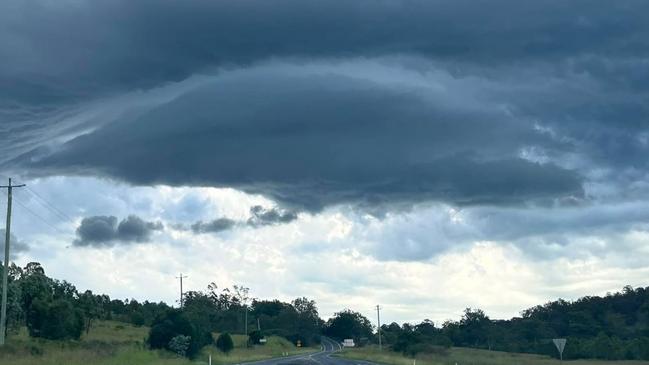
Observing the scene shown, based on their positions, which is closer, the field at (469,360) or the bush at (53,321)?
→ the bush at (53,321)

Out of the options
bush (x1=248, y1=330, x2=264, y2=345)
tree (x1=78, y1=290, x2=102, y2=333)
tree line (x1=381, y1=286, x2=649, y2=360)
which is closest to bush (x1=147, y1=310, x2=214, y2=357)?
tree (x1=78, y1=290, x2=102, y2=333)

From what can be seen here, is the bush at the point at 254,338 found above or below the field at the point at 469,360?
above

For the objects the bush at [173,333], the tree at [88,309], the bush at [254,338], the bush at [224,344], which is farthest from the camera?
the bush at [254,338]

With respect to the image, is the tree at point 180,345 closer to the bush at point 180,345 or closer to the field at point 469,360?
→ the bush at point 180,345

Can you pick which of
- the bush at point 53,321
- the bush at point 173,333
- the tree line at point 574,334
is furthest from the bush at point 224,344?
the tree line at point 574,334

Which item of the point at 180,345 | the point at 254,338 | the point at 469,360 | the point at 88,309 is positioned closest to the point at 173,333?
the point at 180,345

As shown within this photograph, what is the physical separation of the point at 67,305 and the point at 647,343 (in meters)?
81.6

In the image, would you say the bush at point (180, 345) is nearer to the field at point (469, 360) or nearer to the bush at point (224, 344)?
the field at point (469, 360)

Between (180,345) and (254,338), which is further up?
(254,338)

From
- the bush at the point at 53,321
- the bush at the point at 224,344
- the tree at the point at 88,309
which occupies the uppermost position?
the tree at the point at 88,309

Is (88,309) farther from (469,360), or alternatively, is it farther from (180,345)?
(469,360)

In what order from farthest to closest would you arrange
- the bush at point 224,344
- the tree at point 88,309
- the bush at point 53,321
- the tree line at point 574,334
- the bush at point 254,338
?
the bush at point 254,338
the tree line at point 574,334
the tree at point 88,309
the bush at point 224,344
the bush at point 53,321

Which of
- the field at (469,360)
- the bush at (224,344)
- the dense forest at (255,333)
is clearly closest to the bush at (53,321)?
the dense forest at (255,333)

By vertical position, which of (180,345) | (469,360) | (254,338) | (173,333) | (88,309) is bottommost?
(469,360)
